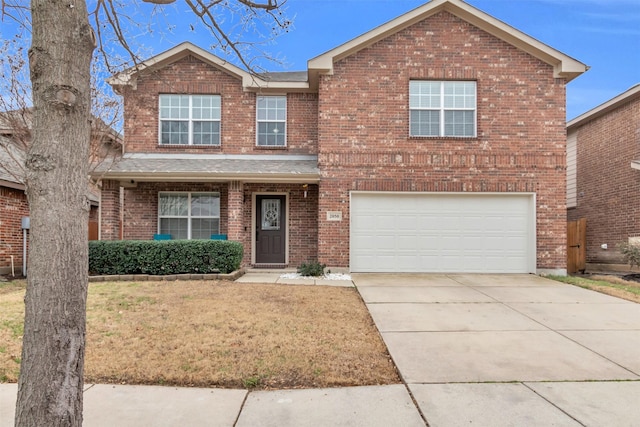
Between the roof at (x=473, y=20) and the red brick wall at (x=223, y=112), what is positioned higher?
the roof at (x=473, y=20)

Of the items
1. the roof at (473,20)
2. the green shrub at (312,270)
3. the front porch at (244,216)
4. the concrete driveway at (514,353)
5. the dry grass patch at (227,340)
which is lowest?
the concrete driveway at (514,353)

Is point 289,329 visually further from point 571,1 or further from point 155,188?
point 571,1

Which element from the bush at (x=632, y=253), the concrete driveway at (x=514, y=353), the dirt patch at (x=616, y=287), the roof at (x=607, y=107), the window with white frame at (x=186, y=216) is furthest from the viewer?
the roof at (x=607, y=107)

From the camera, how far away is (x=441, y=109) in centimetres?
1064

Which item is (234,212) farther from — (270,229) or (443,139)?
(443,139)

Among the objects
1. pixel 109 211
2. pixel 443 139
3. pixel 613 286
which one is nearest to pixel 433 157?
pixel 443 139

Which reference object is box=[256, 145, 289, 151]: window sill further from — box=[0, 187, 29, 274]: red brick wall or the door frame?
box=[0, 187, 29, 274]: red brick wall

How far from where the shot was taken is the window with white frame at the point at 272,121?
11.8 metres

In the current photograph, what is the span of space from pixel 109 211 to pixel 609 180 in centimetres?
1547

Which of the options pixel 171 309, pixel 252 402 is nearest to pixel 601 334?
pixel 252 402

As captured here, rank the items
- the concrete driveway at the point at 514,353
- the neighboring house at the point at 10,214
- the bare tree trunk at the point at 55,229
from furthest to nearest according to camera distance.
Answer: the neighboring house at the point at 10,214, the concrete driveway at the point at 514,353, the bare tree trunk at the point at 55,229

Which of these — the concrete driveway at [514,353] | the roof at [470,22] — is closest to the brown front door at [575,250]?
the roof at [470,22]

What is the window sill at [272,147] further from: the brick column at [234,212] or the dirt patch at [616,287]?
the dirt patch at [616,287]

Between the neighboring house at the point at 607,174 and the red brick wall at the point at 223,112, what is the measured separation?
375 inches
